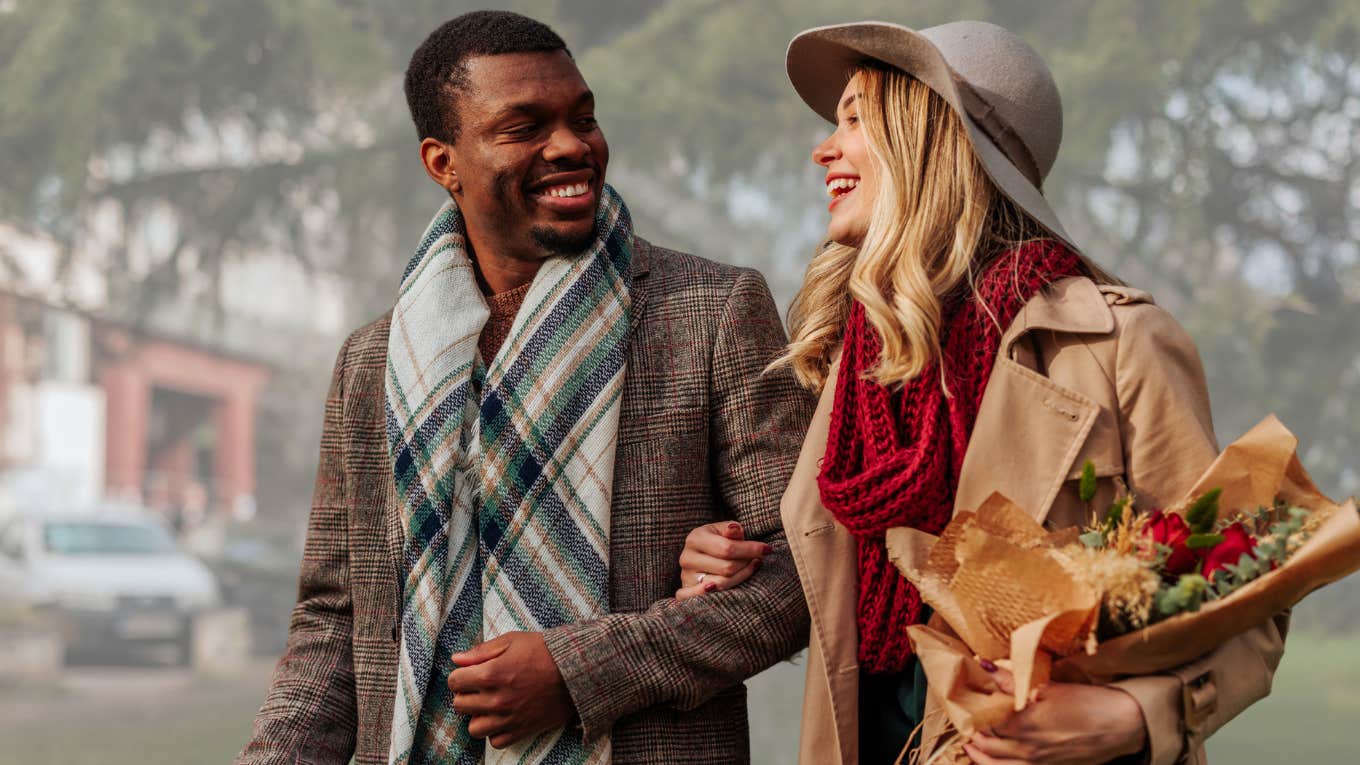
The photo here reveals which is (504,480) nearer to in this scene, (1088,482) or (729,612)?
(729,612)

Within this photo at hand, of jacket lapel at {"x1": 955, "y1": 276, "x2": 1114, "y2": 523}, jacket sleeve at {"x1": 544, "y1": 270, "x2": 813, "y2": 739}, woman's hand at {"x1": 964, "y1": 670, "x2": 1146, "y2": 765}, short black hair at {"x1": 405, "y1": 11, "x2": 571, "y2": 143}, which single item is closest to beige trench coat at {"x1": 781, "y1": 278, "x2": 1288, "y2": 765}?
jacket lapel at {"x1": 955, "y1": 276, "x2": 1114, "y2": 523}

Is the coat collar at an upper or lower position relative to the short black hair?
lower

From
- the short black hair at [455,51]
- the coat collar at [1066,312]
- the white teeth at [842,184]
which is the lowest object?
the coat collar at [1066,312]

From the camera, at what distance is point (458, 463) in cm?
207

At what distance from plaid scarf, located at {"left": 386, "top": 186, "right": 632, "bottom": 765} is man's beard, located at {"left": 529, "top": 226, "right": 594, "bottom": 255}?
0.6 inches

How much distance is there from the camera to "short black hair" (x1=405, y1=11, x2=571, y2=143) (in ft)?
7.11

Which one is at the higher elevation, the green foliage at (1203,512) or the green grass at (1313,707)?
the green foliage at (1203,512)

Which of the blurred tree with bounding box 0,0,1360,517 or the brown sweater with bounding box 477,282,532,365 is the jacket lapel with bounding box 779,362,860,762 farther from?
the blurred tree with bounding box 0,0,1360,517

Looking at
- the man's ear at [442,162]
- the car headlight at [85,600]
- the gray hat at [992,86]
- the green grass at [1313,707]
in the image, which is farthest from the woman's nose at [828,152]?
the car headlight at [85,600]

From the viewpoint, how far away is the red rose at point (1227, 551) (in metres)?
1.43

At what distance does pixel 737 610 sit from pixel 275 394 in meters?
7.01

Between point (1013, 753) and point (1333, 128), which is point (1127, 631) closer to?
point (1013, 753)

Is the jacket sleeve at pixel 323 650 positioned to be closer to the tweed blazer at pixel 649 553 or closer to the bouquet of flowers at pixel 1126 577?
the tweed blazer at pixel 649 553

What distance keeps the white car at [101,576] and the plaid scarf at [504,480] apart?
6303 millimetres
